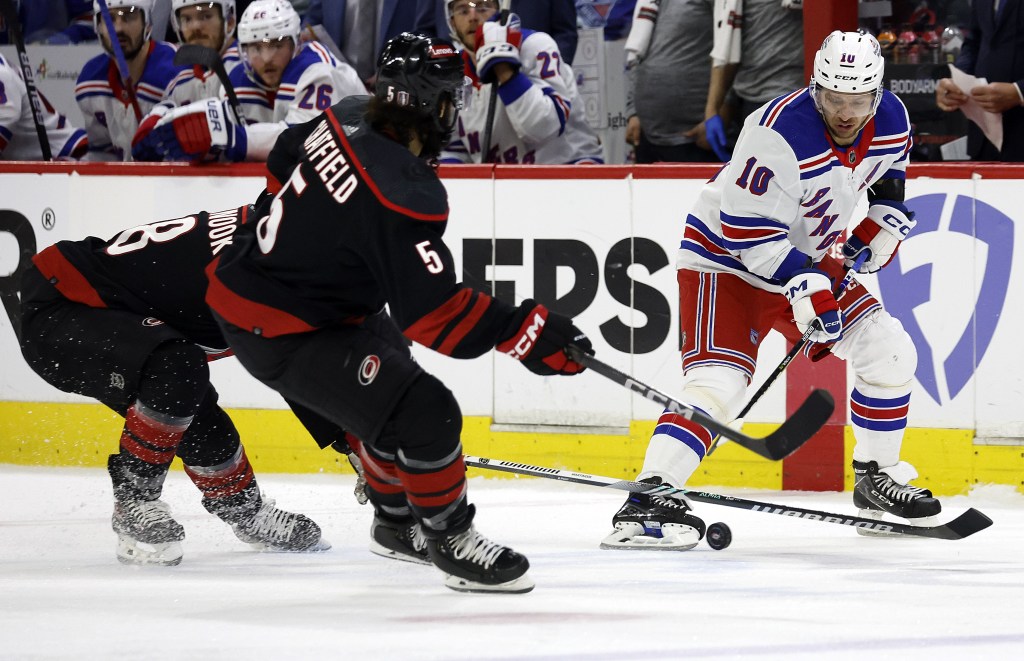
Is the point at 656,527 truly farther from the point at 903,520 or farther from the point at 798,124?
the point at 798,124

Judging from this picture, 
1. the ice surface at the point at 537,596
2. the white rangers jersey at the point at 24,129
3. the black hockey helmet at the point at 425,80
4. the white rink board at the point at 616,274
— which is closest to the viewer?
the ice surface at the point at 537,596

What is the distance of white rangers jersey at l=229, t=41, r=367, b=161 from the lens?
5156mm

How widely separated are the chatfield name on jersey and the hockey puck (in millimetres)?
1466

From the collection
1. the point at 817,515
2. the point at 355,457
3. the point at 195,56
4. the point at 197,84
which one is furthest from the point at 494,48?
the point at 817,515

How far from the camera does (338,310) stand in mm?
3039

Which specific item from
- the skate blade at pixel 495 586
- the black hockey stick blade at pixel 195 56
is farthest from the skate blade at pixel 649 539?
the black hockey stick blade at pixel 195 56

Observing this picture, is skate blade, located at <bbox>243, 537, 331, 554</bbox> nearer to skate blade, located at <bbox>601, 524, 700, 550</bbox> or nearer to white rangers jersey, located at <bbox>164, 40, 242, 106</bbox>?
skate blade, located at <bbox>601, 524, 700, 550</bbox>

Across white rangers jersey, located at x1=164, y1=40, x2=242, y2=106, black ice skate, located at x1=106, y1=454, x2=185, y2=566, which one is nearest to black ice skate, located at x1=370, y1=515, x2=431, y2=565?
black ice skate, located at x1=106, y1=454, x2=185, y2=566

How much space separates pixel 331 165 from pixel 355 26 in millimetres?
3131

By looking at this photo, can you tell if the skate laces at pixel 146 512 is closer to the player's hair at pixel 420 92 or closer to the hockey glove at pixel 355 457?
the hockey glove at pixel 355 457

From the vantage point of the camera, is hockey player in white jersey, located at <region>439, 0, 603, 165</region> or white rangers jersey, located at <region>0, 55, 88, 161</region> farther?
white rangers jersey, located at <region>0, 55, 88, 161</region>

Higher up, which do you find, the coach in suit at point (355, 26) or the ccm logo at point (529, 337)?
the coach in suit at point (355, 26)

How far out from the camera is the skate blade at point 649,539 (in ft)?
12.3

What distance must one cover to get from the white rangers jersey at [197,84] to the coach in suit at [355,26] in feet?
1.43
